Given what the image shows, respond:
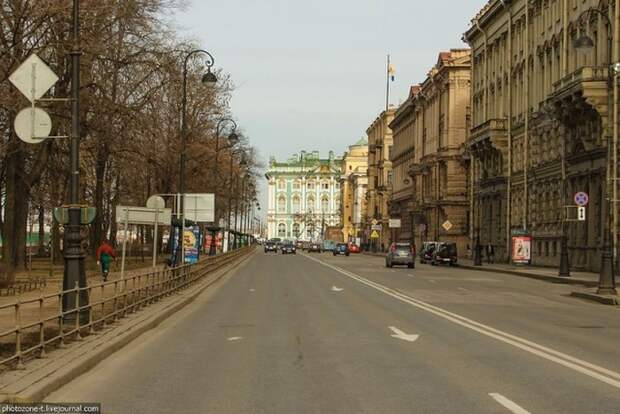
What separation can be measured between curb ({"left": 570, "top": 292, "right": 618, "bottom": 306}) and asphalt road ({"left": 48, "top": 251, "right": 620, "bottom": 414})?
3.77 meters

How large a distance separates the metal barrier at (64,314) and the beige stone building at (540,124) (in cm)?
2667

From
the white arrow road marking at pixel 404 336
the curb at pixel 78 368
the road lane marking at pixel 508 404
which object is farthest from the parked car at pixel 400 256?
the road lane marking at pixel 508 404

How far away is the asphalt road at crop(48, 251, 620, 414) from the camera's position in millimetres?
9930

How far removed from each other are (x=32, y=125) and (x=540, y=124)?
174ft

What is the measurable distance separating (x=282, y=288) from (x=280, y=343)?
1963 cm

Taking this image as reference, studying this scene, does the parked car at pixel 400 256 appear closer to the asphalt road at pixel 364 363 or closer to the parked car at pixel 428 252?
the parked car at pixel 428 252

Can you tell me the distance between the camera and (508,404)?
31.8 feet

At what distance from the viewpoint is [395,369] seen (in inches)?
494

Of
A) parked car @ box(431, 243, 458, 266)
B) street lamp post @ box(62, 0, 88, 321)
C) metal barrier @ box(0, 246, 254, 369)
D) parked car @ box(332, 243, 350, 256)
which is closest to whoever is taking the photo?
metal barrier @ box(0, 246, 254, 369)

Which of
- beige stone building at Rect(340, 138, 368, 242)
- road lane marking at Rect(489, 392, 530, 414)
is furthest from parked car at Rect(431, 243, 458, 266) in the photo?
beige stone building at Rect(340, 138, 368, 242)

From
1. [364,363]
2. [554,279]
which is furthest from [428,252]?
[364,363]

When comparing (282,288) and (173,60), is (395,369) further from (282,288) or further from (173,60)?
(173,60)

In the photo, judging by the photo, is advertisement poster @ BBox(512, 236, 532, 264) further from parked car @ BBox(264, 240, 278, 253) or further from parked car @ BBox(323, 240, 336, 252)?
parked car @ BBox(264, 240, 278, 253)

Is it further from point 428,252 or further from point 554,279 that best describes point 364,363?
point 428,252
